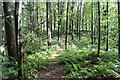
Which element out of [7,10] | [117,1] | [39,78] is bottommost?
[39,78]

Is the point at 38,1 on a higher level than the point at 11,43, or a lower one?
higher

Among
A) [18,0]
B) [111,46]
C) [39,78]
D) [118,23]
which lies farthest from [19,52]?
[111,46]

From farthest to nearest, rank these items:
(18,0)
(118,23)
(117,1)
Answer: (117,1)
(118,23)
(18,0)

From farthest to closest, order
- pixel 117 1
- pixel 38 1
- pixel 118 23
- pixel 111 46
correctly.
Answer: pixel 38 1, pixel 111 46, pixel 117 1, pixel 118 23

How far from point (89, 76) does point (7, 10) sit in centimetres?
560

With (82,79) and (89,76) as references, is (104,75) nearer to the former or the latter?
(89,76)

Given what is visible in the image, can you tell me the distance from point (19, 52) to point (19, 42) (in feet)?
1.14

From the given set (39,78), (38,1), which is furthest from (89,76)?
(38,1)

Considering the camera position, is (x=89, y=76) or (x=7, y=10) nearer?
(x=89, y=76)

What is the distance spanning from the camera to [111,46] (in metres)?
14.3

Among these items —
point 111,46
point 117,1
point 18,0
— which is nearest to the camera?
point 18,0

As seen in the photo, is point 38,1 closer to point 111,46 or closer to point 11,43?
point 111,46

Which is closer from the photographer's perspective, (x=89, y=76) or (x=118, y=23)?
(x=89, y=76)

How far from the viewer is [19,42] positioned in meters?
3.38
